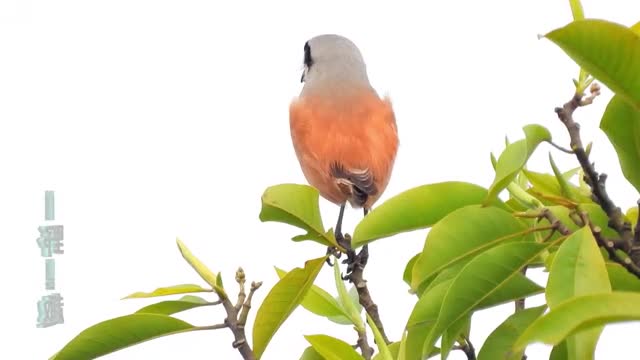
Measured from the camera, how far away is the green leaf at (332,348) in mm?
670

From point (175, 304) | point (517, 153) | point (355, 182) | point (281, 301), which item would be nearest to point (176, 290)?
point (175, 304)

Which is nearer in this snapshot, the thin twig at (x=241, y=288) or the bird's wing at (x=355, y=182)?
the thin twig at (x=241, y=288)

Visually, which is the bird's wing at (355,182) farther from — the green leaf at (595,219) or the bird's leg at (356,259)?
the green leaf at (595,219)

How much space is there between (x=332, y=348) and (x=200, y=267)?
14 cm

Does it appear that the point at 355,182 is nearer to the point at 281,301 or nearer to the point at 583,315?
the point at 281,301

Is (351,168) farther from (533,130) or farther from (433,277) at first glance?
(533,130)

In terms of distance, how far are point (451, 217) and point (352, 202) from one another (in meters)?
0.54

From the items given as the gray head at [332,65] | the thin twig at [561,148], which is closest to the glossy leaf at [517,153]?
the thin twig at [561,148]

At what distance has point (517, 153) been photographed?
1.79 ft

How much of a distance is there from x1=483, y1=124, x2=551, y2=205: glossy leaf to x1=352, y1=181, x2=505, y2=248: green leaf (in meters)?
0.08

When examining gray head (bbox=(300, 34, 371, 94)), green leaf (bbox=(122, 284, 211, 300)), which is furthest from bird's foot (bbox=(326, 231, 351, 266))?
gray head (bbox=(300, 34, 371, 94))

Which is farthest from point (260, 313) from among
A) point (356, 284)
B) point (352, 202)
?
point (352, 202)

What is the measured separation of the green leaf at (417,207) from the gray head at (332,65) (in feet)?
2.36

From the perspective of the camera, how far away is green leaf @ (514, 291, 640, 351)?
389mm
